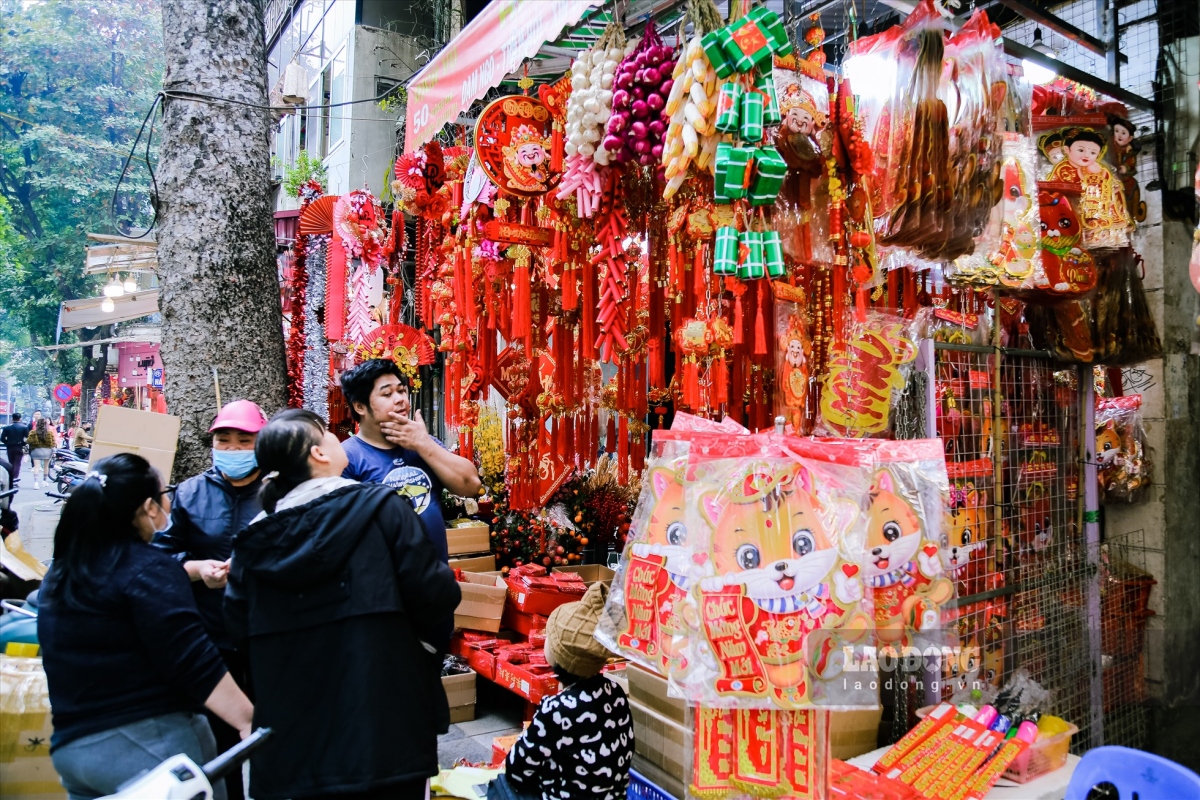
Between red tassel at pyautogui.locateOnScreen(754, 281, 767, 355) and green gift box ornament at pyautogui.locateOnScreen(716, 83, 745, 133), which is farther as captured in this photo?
red tassel at pyautogui.locateOnScreen(754, 281, 767, 355)

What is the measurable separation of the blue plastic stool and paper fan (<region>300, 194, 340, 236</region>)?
5726mm

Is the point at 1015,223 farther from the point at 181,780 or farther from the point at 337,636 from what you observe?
the point at 181,780

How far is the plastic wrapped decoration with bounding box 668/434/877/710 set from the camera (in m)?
1.49

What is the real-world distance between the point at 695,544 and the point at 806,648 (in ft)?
1.01

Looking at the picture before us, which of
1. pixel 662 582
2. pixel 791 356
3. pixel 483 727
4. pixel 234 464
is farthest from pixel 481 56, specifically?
pixel 483 727

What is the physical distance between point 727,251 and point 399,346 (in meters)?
3.59

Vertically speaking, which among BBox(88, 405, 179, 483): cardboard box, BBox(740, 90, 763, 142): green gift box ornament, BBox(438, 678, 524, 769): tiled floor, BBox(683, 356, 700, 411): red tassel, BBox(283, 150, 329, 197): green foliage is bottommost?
BBox(438, 678, 524, 769): tiled floor

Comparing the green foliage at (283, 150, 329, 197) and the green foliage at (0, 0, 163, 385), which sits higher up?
the green foliage at (0, 0, 163, 385)

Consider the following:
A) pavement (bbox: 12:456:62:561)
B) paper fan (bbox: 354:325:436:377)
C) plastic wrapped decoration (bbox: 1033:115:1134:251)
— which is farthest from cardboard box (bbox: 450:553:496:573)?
pavement (bbox: 12:456:62:561)

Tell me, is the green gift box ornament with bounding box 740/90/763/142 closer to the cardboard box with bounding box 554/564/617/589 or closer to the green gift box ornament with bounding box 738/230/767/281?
the green gift box ornament with bounding box 738/230/767/281

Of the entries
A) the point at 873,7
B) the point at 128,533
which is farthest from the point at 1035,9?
the point at 128,533

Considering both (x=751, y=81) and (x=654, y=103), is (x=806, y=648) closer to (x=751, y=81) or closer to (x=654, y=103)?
(x=751, y=81)

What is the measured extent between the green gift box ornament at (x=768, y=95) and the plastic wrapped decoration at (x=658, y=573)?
80 centimetres

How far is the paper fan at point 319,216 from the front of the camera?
5.81m
